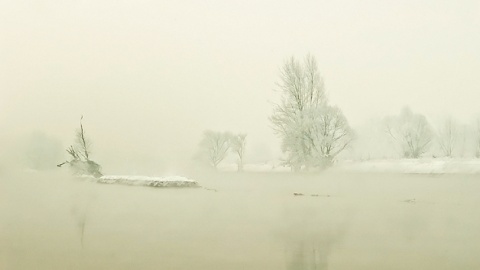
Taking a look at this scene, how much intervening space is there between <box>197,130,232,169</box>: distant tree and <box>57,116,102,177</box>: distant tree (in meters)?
1.03

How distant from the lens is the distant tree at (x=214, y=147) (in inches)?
141

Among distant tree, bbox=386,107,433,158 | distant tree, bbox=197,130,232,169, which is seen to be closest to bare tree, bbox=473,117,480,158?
distant tree, bbox=386,107,433,158

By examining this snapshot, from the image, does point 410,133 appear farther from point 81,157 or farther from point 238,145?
point 81,157

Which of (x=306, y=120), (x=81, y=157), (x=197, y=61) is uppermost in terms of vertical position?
(x=197, y=61)

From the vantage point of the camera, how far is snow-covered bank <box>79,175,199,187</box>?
3.62m

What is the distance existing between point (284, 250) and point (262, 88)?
5.34 feet

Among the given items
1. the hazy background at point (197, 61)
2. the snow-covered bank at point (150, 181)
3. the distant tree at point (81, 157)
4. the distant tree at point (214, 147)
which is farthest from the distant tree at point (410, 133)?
the distant tree at point (81, 157)

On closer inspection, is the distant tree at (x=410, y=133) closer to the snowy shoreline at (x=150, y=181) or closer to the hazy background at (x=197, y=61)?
the hazy background at (x=197, y=61)

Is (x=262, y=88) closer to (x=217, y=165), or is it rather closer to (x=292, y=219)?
(x=217, y=165)

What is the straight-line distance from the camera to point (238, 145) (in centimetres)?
360

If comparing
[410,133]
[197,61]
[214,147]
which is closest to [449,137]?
[410,133]

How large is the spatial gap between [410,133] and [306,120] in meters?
0.84

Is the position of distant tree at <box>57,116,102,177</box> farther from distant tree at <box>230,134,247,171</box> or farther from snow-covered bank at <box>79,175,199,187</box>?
distant tree at <box>230,134,247,171</box>

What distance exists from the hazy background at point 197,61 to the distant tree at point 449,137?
8.9 inches
